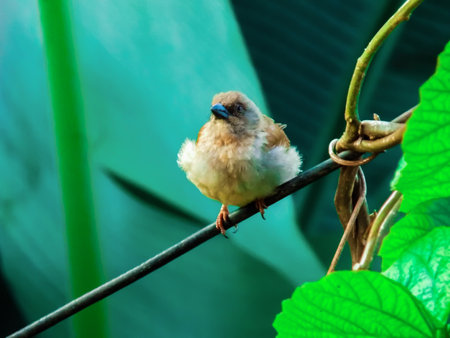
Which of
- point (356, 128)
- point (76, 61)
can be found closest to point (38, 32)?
point (76, 61)

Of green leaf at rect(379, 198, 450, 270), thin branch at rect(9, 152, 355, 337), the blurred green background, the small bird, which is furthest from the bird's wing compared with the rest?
the blurred green background

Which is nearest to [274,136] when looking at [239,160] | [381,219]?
[239,160]

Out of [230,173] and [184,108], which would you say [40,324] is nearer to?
[230,173]

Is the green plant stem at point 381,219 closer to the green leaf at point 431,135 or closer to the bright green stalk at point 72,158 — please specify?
the green leaf at point 431,135

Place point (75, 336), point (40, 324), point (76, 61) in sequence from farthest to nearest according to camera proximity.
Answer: point (75, 336)
point (76, 61)
point (40, 324)

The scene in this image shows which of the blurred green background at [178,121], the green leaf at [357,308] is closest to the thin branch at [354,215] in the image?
the green leaf at [357,308]
